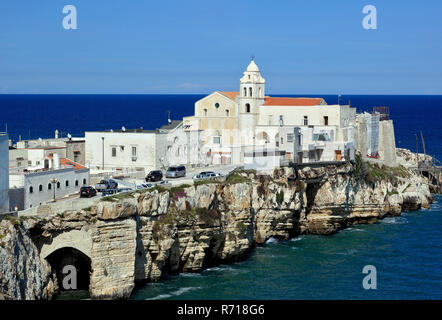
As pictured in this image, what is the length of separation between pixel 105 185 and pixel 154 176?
6397 mm

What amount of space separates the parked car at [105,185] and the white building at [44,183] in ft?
7.04

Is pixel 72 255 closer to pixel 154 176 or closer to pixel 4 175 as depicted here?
pixel 4 175

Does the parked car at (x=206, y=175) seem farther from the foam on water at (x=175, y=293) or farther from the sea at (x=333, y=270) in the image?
the foam on water at (x=175, y=293)

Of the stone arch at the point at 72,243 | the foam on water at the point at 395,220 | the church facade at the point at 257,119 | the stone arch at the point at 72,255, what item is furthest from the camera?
the church facade at the point at 257,119

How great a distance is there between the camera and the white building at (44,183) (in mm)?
55875

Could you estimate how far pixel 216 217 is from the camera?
2409 inches

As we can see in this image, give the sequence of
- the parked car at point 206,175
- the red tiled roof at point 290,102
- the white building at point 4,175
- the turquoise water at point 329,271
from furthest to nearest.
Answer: the red tiled roof at point 290,102, the parked car at point 206,175, the turquoise water at point 329,271, the white building at point 4,175

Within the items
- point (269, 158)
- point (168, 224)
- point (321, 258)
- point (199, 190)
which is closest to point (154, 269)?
point (168, 224)

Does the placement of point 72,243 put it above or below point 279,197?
below

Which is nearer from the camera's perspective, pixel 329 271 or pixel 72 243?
pixel 72 243

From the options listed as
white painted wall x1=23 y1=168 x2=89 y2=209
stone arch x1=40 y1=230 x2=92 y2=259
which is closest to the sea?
stone arch x1=40 y1=230 x2=92 y2=259

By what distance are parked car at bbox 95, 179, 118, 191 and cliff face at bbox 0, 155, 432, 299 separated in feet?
16.5

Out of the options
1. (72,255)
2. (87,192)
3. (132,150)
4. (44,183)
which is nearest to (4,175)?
(44,183)
